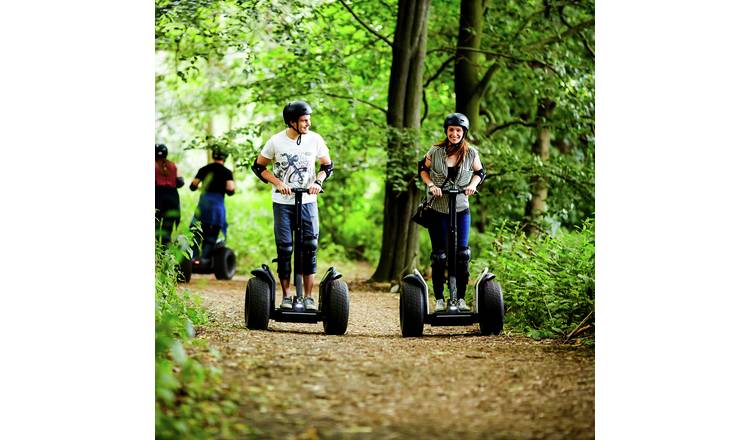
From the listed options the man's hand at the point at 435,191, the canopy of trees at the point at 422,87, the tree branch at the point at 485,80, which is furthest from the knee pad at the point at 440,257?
the tree branch at the point at 485,80

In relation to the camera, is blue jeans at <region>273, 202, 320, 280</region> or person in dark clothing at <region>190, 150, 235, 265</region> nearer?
blue jeans at <region>273, 202, 320, 280</region>

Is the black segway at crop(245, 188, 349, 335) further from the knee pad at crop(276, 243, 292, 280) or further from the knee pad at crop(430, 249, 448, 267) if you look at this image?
the knee pad at crop(430, 249, 448, 267)

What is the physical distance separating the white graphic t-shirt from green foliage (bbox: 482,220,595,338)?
66.3 inches

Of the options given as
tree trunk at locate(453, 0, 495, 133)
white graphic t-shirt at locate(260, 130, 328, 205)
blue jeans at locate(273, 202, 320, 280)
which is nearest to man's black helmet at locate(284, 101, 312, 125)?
white graphic t-shirt at locate(260, 130, 328, 205)

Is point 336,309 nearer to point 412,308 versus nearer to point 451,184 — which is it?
point 412,308

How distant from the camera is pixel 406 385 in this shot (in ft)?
13.0

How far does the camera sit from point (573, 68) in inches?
426

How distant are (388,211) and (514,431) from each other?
7.16 meters

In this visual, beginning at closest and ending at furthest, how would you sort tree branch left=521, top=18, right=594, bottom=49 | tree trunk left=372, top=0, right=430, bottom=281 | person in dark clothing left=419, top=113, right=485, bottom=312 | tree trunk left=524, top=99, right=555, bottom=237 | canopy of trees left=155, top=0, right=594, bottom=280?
1. person in dark clothing left=419, top=113, right=485, bottom=312
2. canopy of trees left=155, top=0, right=594, bottom=280
3. tree trunk left=372, top=0, right=430, bottom=281
4. tree trunk left=524, top=99, right=555, bottom=237
5. tree branch left=521, top=18, right=594, bottom=49

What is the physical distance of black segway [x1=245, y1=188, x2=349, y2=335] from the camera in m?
5.77

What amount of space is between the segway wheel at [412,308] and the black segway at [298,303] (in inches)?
14.6
